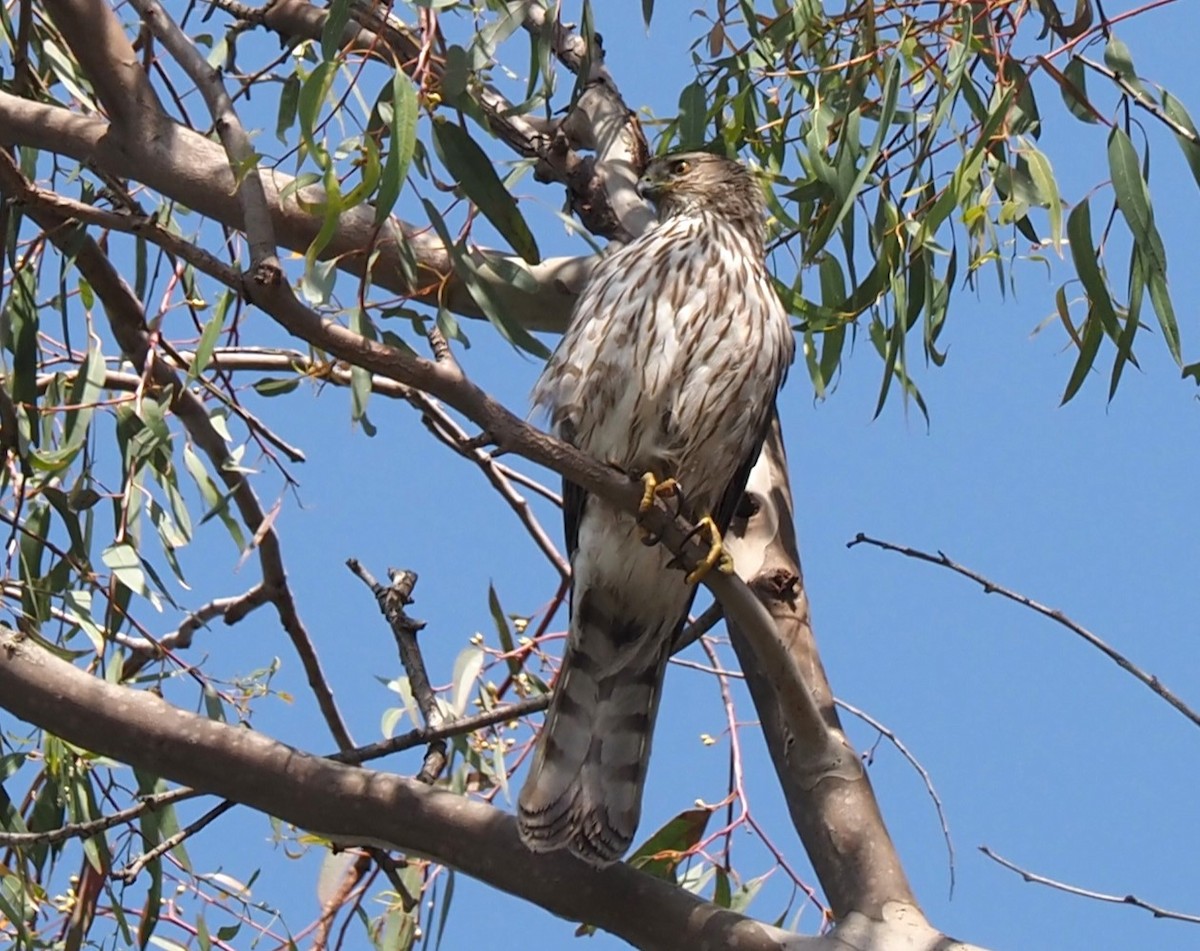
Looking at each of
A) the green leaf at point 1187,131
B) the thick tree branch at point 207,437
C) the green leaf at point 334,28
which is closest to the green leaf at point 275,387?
the thick tree branch at point 207,437

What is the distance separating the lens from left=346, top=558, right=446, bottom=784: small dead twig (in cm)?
294

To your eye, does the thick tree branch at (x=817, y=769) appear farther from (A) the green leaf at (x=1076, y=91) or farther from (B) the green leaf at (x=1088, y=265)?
(A) the green leaf at (x=1076, y=91)

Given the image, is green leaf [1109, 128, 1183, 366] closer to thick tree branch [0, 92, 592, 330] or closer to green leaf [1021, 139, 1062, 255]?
green leaf [1021, 139, 1062, 255]

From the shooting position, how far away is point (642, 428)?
3.29m

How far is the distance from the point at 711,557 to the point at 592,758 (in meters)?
0.63

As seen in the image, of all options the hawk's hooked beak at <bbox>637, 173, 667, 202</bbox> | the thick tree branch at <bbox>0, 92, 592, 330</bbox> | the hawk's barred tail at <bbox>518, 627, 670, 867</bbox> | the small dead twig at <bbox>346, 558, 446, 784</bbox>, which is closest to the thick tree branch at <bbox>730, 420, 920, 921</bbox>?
the hawk's barred tail at <bbox>518, 627, 670, 867</bbox>

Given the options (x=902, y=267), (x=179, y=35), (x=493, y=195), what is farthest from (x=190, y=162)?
(x=902, y=267)

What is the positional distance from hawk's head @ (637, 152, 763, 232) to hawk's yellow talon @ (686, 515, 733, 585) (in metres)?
0.93

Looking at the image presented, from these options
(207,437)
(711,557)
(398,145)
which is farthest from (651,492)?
(207,437)

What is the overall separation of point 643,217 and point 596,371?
2.13ft

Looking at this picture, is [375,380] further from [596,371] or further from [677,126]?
[677,126]

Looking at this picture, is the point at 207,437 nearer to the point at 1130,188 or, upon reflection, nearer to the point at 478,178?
the point at 478,178

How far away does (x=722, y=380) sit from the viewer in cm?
330

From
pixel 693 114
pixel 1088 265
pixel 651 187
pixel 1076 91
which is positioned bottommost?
pixel 1088 265
